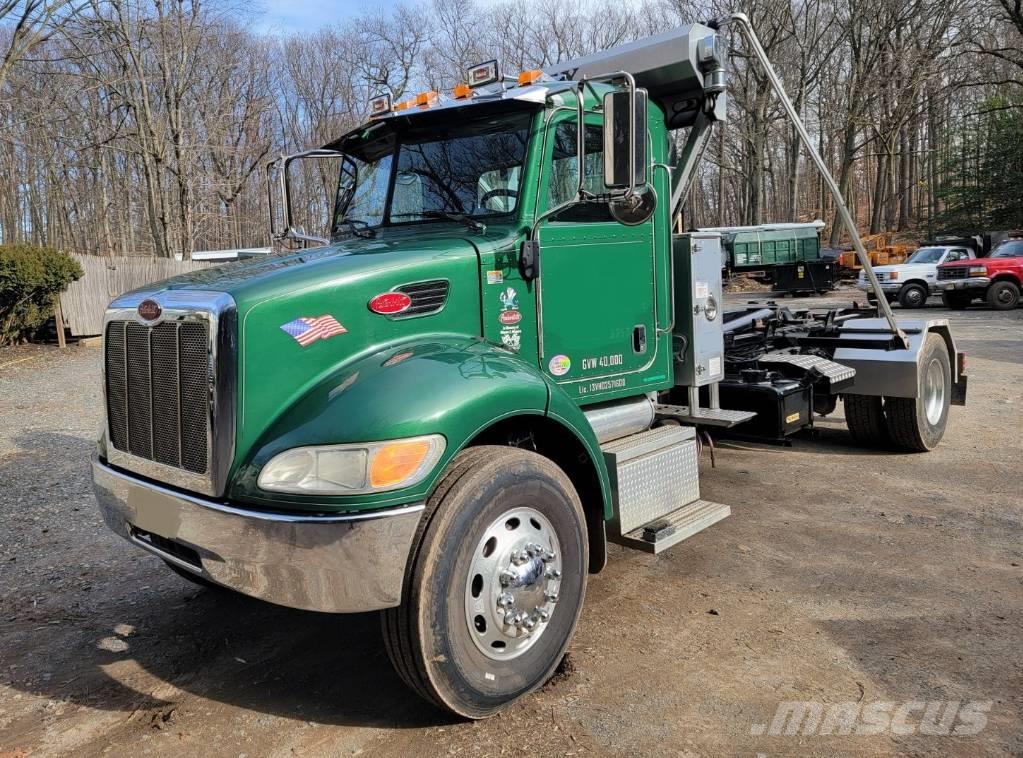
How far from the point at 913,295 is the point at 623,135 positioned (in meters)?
22.5

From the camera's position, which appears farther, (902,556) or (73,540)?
(73,540)

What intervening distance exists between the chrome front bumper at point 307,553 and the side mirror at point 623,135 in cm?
174

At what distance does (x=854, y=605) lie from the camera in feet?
13.3

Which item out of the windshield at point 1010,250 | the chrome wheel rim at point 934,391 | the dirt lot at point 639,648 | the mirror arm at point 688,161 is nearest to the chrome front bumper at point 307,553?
the dirt lot at point 639,648

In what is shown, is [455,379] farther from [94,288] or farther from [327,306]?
[94,288]

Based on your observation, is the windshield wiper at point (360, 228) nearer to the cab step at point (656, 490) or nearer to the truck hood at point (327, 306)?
the truck hood at point (327, 306)

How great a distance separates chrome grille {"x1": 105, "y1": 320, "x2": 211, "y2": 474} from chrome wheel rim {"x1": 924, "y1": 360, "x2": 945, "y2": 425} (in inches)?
253

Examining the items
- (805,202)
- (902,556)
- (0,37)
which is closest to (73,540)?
(902,556)

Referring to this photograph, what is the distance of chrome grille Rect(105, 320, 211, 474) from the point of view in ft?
9.82

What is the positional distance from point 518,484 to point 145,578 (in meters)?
2.96

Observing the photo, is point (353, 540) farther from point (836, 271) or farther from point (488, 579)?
point (836, 271)

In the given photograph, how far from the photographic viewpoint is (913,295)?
22.9 meters

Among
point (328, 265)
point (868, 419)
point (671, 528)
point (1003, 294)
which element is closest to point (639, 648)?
point (671, 528)

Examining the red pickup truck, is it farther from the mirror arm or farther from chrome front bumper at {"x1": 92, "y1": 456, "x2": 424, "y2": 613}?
chrome front bumper at {"x1": 92, "y1": 456, "x2": 424, "y2": 613}
